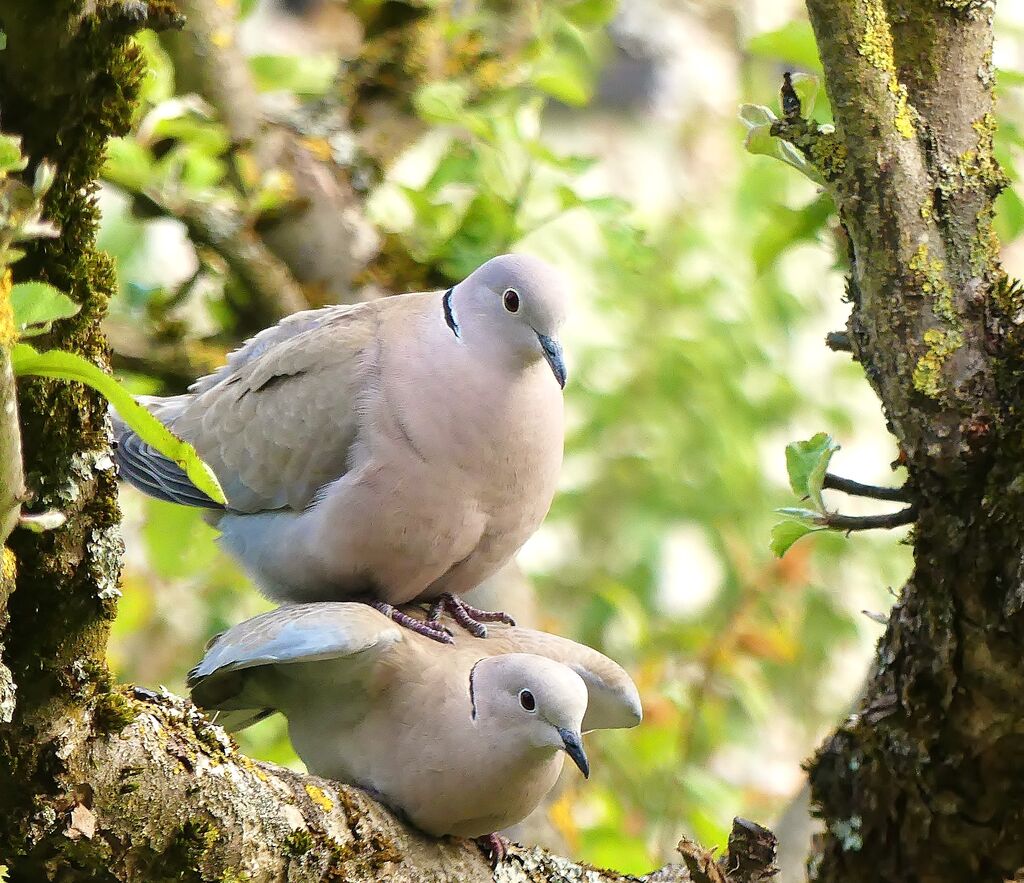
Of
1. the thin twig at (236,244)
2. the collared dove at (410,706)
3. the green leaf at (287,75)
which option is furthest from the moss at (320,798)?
the green leaf at (287,75)

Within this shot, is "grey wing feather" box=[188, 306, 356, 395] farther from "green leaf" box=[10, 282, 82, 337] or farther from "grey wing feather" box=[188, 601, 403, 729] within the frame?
"green leaf" box=[10, 282, 82, 337]

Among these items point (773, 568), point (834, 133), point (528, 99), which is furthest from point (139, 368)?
point (834, 133)

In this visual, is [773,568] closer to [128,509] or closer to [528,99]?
[528,99]

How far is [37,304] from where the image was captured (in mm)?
1114

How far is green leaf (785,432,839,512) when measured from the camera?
1.93 m

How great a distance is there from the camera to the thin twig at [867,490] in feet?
6.28

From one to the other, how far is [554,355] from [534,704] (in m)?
0.63

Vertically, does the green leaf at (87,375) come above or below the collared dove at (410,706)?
below

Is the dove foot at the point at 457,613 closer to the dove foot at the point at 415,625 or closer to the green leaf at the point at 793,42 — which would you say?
the dove foot at the point at 415,625

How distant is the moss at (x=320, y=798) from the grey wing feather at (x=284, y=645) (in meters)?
0.23

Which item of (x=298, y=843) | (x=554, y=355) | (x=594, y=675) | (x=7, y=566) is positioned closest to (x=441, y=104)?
(x=554, y=355)

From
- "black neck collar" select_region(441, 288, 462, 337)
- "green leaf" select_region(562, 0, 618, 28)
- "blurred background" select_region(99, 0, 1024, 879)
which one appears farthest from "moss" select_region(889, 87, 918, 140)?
"green leaf" select_region(562, 0, 618, 28)

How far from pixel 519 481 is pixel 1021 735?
0.93m

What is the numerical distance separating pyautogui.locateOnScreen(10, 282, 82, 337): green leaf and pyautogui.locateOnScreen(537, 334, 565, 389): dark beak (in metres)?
1.27
